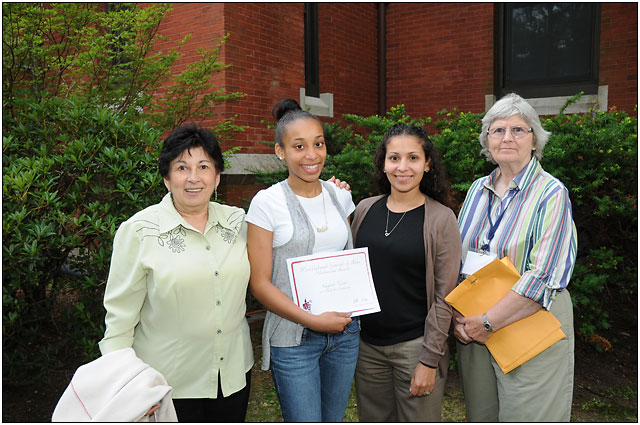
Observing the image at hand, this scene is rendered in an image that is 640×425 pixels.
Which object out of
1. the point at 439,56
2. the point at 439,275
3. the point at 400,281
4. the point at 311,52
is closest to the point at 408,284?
the point at 400,281

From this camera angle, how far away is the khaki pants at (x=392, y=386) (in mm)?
2629

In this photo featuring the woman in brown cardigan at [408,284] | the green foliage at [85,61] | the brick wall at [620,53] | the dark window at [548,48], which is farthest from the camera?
the dark window at [548,48]

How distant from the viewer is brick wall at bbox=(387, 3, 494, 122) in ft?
31.8

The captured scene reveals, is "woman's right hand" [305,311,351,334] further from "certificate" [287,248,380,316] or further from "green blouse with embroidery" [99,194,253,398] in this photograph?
"green blouse with embroidery" [99,194,253,398]

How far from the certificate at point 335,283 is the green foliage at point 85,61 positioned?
10.5 ft

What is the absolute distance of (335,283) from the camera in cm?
253

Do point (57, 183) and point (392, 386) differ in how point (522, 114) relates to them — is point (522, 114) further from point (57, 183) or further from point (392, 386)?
point (57, 183)

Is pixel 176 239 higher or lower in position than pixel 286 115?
lower

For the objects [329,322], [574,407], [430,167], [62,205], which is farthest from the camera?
[574,407]

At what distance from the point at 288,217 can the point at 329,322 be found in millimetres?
536

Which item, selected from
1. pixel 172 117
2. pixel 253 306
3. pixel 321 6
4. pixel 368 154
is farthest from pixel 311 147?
pixel 321 6

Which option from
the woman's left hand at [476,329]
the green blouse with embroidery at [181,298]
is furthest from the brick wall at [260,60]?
the woman's left hand at [476,329]

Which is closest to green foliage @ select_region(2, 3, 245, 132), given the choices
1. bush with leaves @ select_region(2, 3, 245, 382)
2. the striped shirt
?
→ bush with leaves @ select_region(2, 3, 245, 382)

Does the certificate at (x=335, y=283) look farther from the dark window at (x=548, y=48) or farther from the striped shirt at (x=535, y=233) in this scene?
the dark window at (x=548, y=48)
